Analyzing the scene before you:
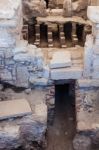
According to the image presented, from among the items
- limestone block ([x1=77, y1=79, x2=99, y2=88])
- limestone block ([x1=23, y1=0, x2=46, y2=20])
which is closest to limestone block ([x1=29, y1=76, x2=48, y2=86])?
limestone block ([x1=77, y1=79, x2=99, y2=88])

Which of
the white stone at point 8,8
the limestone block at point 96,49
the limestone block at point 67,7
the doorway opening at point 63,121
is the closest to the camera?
the white stone at point 8,8

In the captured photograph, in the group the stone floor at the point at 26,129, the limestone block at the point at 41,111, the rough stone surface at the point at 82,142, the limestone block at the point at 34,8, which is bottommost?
the rough stone surface at the point at 82,142

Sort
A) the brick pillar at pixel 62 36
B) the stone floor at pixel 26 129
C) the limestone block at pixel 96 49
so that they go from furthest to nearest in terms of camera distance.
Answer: the brick pillar at pixel 62 36, the limestone block at pixel 96 49, the stone floor at pixel 26 129

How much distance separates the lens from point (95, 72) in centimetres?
584

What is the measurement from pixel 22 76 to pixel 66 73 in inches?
29.5

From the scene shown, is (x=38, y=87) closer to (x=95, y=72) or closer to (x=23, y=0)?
(x=95, y=72)

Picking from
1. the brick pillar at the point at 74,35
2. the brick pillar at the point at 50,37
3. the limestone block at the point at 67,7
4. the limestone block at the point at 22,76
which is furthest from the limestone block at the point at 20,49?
the limestone block at the point at 67,7

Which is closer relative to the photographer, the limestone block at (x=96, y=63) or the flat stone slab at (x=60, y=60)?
the limestone block at (x=96, y=63)

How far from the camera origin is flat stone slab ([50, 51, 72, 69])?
585 centimetres

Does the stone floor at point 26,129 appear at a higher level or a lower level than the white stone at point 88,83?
lower

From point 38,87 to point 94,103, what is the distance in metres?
1.01

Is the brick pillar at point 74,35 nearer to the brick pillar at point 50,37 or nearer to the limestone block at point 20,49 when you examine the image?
the brick pillar at point 50,37

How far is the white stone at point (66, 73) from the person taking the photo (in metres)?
5.84

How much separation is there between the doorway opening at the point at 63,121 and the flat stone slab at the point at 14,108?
860mm
